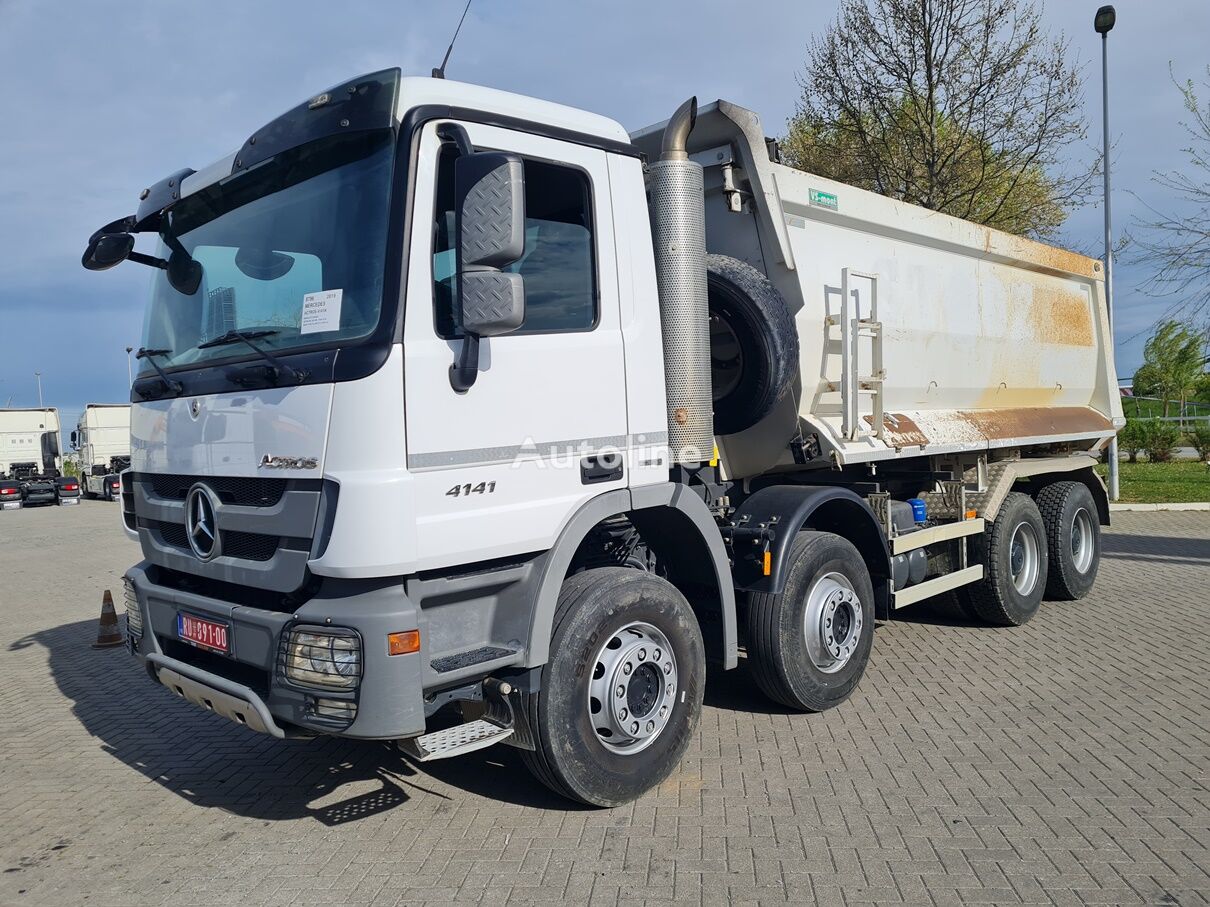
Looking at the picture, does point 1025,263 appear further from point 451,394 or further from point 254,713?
point 254,713

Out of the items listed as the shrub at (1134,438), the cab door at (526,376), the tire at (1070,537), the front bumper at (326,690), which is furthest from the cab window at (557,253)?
the shrub at (1134,438)

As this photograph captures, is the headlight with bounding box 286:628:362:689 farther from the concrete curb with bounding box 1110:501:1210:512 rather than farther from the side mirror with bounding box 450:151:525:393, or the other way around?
the concrete curb with bounding box 1110:501:1210:512

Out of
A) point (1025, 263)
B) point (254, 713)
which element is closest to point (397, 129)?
point (254, 713)

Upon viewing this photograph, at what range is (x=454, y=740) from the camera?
3.75 metres

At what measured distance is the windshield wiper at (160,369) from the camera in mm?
4207

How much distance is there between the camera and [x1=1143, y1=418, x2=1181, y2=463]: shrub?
24391 mm

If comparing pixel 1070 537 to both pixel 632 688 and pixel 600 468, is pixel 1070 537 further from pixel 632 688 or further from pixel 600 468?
pixel 600 468

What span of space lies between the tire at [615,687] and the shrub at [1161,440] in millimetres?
24103

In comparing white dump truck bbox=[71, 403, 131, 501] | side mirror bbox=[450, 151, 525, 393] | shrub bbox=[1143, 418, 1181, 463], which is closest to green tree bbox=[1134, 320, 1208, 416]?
shrub bbox=[1143, 418, 1181, 463]

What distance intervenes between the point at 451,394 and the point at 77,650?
644 cm

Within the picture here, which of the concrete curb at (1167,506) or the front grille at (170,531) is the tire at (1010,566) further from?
the concrete curb at (1167,506)

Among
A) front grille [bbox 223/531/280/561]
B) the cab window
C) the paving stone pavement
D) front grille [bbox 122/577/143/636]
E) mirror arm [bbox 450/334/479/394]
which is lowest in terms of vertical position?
the paving stone pavement

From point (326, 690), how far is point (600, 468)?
4.81ft

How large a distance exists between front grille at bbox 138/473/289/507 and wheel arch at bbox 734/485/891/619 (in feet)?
8.20
